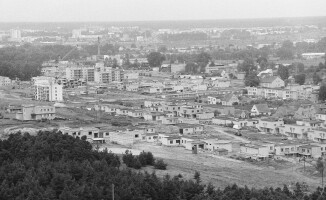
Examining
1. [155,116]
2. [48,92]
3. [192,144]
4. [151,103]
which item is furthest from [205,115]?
[48,92]

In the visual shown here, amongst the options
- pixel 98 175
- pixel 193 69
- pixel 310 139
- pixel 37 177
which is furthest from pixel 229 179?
pixel 193 69

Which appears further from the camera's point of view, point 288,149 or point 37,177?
point 288,149

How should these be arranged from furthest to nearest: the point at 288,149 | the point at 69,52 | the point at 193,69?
the point at 69,52 → the point at 193,69 → the point at 288,149

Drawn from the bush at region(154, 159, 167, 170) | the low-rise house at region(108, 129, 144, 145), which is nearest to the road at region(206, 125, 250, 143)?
the low-rise house at region(108, 129, 144, 145)

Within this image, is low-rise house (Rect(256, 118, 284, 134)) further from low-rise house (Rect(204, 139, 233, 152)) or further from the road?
Result: low-rise house (Rect(204, 139, 233, 152))

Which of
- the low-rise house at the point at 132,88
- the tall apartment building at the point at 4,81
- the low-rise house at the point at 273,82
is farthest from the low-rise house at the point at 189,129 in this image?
the tall apartment building at the point at 4,81

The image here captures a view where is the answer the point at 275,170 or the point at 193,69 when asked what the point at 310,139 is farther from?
the point at 193,69

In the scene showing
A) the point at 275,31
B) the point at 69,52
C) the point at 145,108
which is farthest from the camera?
the point at 275,31
